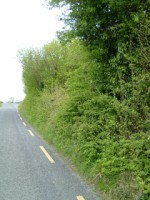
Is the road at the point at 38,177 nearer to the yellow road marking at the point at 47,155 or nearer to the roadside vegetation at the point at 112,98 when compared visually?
the yellow road marking at the point at 47,155

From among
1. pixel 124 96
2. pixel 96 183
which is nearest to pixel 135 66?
pixel 124 96

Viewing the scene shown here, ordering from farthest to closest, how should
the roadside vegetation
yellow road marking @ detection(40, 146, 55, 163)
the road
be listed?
yellow road marking @ detection(40, 146, 55, 163)
the road
the roadside vegetation

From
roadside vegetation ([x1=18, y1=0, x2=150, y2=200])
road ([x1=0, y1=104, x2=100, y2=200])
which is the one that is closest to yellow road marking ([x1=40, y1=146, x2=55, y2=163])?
road ([x1=0, y1=104, x2=100, y2=200])

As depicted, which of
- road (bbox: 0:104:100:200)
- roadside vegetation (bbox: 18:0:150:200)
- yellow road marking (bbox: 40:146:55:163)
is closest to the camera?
roadside vegetation (bbox: 18:0:150:200)

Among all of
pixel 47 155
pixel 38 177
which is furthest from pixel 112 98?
pixel 47 155

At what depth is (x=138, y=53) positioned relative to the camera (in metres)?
7.85

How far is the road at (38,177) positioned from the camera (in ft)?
20.8

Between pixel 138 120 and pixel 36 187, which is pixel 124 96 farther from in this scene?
pixel 36 187

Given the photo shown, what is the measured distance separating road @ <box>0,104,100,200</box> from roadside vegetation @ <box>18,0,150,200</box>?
16.6 inches

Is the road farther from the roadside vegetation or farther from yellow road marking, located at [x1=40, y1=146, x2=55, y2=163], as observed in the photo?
the roadside vegetation

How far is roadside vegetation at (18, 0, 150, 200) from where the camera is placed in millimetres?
6195

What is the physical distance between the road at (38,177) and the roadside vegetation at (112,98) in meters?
0.42

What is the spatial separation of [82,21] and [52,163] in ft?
14.9

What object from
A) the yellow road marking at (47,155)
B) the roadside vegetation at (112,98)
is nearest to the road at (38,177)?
the yellow road marking at (47,155)
